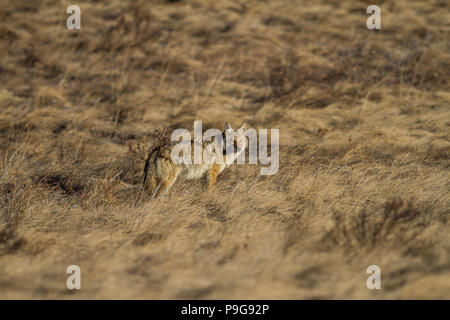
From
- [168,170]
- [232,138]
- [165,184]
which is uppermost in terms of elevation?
[232,138]

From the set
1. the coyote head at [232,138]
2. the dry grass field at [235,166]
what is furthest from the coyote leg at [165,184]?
the coyote head at [232,138]

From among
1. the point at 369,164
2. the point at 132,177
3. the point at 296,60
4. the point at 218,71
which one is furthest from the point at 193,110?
the point at 369,164

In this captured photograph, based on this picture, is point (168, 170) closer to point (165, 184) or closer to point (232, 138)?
point (165, 184)

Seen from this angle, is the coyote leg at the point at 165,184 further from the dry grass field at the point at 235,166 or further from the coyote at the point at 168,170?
the dry grass field at the point at 235,166

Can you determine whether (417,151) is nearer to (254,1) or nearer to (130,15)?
(254,1)

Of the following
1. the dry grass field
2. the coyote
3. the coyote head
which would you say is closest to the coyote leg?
the coyote

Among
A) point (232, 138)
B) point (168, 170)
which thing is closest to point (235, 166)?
point (232, 138)

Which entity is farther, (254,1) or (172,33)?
(254,1)

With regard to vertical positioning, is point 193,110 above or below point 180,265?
above
